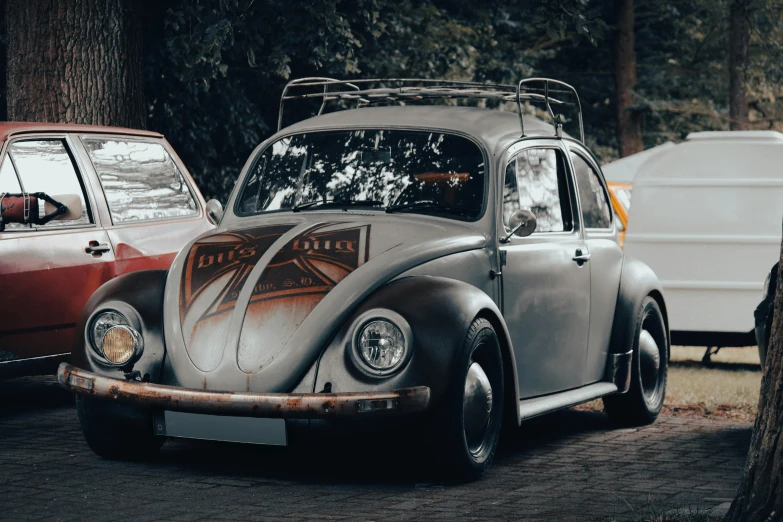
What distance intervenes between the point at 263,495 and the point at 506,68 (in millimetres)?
18205

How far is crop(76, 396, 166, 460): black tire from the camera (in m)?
6.16

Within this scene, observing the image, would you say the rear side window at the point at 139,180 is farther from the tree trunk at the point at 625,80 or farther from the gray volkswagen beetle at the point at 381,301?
the tree trunk at the point at 625,80

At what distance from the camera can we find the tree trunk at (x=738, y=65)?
87.5 ft

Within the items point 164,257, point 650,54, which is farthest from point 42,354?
point 650,54

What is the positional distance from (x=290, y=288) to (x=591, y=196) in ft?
9.11

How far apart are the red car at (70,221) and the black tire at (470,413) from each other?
6.76ft

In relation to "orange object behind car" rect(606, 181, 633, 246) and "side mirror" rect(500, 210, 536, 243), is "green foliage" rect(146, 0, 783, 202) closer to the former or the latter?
"orange object behind car" rect(606, 181, 633, 246)

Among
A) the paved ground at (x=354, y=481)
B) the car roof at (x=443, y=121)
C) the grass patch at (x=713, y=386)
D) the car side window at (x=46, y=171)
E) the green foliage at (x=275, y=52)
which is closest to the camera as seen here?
the paved ground at (x=354, y=481)

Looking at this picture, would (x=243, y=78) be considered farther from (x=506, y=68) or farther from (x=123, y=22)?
(x=506, y=68)

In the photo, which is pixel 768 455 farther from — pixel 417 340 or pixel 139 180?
pixel 139 180

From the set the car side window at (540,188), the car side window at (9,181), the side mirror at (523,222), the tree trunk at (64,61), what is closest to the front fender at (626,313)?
the car side window at (540,188)

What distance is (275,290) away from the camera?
5766 mm

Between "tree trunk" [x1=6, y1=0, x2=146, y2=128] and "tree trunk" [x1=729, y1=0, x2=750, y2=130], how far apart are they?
18702mm

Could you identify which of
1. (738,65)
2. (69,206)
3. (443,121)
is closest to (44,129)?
(69,206)
